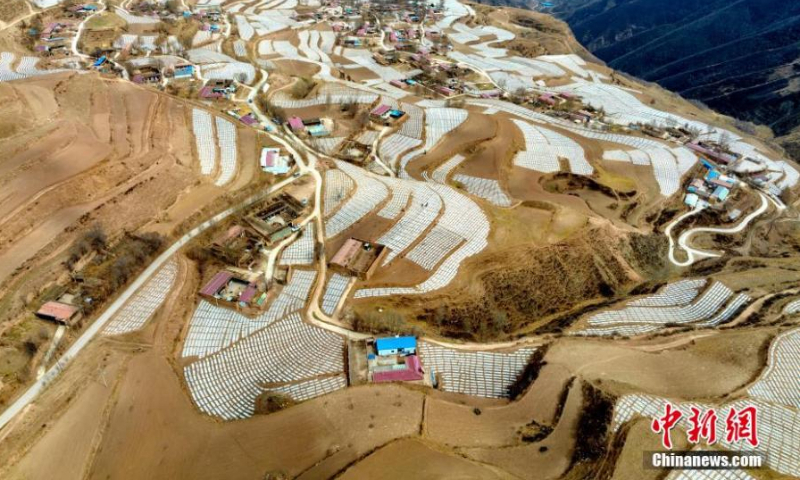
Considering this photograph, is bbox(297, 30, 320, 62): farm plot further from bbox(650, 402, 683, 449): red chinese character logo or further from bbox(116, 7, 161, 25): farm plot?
bbox(650, 402, 683, 449): red chinese character logo

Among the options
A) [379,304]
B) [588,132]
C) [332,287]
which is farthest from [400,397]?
[588,132]

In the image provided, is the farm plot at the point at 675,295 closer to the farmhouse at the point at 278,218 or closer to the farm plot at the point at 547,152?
the farm plot at the point at 547,152

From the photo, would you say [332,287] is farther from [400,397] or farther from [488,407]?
[488,407]

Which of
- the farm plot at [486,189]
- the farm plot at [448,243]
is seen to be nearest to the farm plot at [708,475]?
the farm plot at [448,243]

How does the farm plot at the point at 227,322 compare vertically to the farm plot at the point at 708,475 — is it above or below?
below

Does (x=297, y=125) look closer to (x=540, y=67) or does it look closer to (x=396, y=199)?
(x=396, y=199)

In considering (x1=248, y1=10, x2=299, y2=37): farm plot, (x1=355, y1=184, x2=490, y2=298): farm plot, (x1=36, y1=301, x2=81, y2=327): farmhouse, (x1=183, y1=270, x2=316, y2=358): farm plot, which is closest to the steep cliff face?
(x1=355, y1=184, x2=490, y2=298): farm plot
